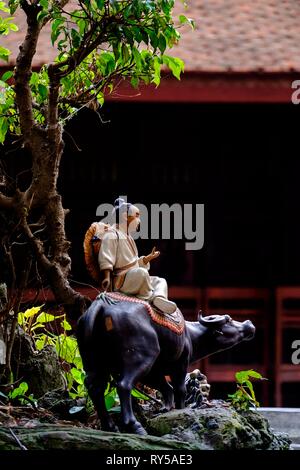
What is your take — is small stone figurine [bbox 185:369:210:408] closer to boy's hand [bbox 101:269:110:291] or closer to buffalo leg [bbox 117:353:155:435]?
buffalo leg [bbox 117:353:155:435]

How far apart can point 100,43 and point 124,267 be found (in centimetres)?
94

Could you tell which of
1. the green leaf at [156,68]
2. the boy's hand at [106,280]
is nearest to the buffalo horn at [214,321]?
the boy's hand at [106,280]

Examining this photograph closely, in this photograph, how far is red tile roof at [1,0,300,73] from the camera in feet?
22.1

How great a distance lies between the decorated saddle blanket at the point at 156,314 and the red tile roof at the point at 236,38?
9.39 feet

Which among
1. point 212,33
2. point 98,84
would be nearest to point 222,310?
point 212,33

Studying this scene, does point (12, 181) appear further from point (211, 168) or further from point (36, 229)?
point (211, 168)

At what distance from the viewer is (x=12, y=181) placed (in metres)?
4.64

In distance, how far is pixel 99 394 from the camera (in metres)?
3.93

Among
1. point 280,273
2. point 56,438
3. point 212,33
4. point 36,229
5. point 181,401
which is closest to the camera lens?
point 56,438

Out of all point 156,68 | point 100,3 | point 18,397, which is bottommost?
point 18,397

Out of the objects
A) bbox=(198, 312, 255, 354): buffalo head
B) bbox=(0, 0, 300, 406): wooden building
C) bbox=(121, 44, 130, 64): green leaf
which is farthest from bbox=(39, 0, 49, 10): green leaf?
bbox=(0, 0, 300, 406): wooden building

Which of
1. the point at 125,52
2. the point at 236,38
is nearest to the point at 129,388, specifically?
the point at 125,52

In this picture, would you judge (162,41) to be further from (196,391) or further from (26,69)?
(196,391)

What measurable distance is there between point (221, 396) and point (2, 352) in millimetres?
3870
